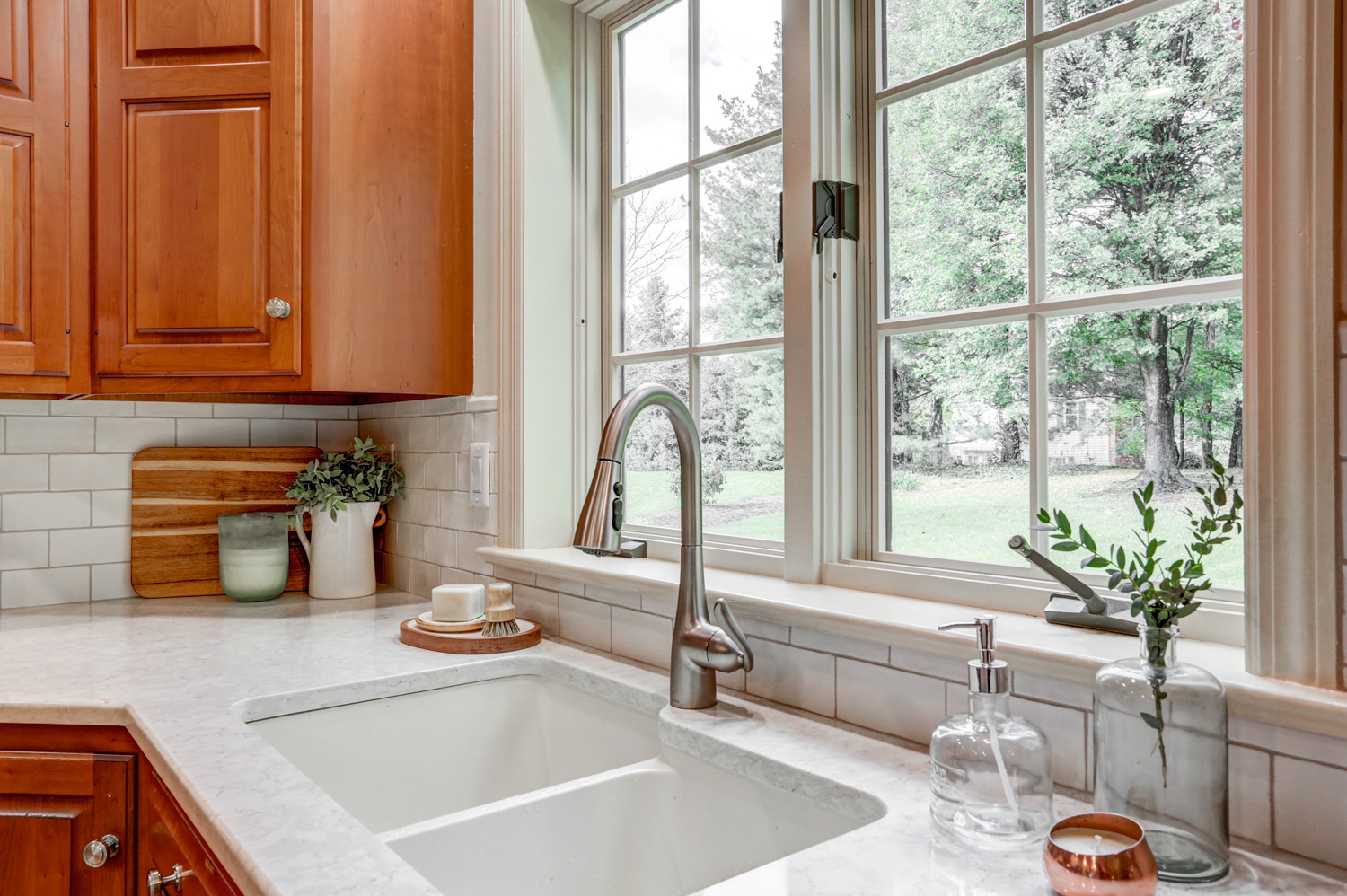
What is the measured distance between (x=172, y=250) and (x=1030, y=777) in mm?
1691

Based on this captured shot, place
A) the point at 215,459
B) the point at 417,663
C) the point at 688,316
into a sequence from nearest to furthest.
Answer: the point at 417,663
the point at 688,316
the point at 215,459

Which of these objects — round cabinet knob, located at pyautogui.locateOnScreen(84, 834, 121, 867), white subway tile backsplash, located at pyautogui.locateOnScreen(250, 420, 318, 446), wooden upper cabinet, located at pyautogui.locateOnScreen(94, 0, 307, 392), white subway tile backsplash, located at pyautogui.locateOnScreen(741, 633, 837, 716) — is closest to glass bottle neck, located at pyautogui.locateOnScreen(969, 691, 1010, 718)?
white subway tile backsplash, located at pyautogui.locateOnScreen(741, 633, 837, 716)

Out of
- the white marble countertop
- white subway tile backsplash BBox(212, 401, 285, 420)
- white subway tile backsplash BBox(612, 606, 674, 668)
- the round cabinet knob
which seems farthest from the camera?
white subway tile backsplash BBox(212, 401, 285, 420)

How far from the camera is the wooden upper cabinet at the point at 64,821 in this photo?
45.9 inches

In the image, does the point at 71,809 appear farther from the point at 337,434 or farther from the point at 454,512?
the point at 337,434

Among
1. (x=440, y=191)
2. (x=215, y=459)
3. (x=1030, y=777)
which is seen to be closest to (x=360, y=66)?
(x=440, y=191)

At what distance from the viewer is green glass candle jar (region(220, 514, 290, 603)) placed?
6.24 ft

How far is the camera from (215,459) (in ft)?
6.62

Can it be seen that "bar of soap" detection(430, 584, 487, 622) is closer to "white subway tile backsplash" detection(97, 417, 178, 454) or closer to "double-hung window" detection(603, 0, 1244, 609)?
"double-hung window" detection(603, 0, 1244, 609)

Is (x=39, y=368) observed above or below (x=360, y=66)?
below

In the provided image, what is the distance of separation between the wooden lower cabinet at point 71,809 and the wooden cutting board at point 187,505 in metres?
0.83

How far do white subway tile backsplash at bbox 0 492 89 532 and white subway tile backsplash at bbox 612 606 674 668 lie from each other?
133 cm

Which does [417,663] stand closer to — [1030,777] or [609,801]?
[609,801]

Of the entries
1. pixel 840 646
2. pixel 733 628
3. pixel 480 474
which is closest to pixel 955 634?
pixel 840 646
